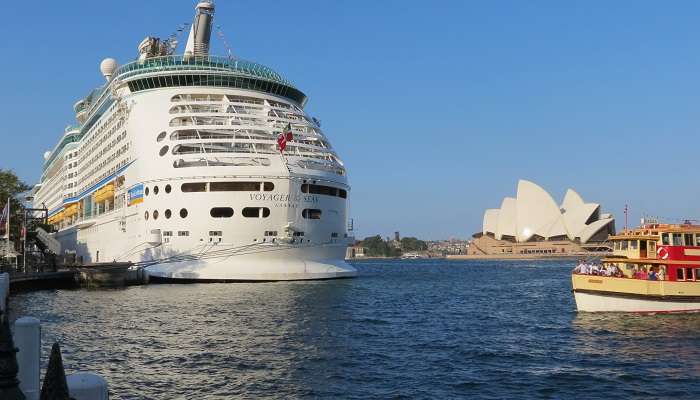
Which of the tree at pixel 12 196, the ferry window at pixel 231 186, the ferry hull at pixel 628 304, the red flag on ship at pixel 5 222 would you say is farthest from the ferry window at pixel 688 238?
the tree at pixel 12 196

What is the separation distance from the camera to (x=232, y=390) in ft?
47.9

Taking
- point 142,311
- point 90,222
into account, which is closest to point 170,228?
point 142,311

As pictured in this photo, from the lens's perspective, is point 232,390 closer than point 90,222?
Yes

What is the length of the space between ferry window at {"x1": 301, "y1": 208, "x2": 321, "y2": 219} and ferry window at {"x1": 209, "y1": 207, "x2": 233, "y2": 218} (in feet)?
15.1

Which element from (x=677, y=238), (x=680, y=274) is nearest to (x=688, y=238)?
(x=677, y=238)

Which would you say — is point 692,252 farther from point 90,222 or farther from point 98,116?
point 98,116

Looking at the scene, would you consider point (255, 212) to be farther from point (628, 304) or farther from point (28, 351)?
point (28, 351)

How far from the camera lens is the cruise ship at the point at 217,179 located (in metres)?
38.8

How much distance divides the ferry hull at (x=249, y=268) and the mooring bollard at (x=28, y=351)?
32.3 m

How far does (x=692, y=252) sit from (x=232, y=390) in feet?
77.7

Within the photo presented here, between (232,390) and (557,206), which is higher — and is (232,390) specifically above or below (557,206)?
below

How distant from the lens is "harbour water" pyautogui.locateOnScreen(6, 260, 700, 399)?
600 inches

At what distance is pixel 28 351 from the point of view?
21.1 feet

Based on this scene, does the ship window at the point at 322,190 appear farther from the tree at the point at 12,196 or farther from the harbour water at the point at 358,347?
the tree at the point at 12,196
